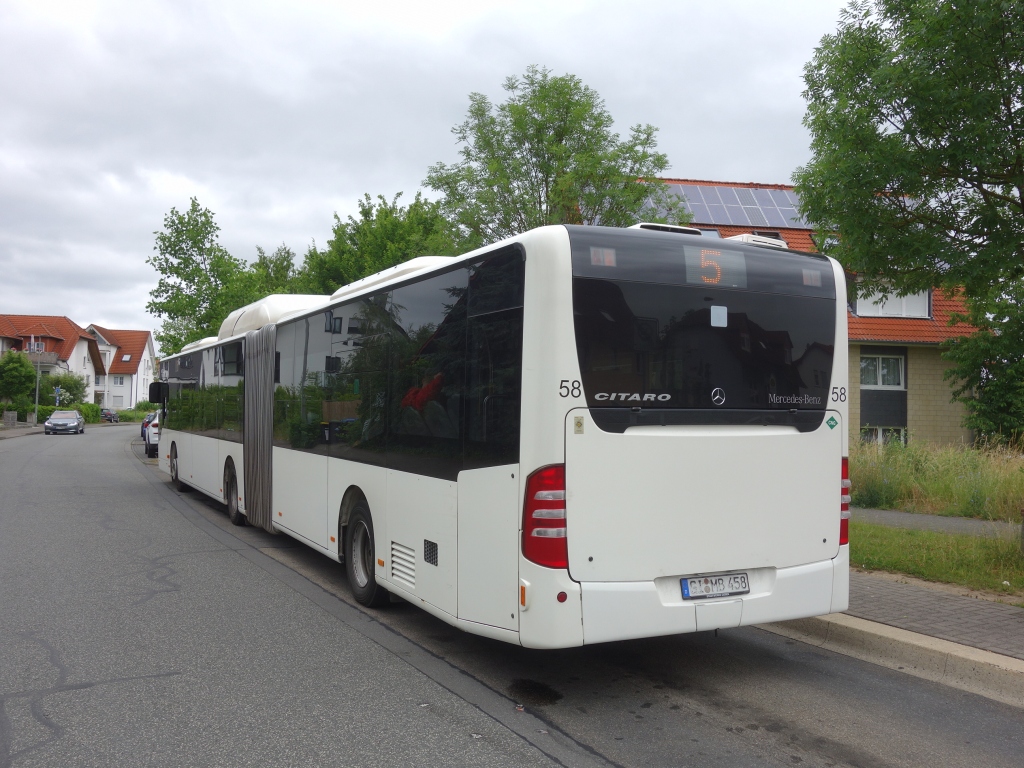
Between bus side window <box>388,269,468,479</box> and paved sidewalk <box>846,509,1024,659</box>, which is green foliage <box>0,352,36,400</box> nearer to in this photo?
bus side window <box>388,269,468,479</box>

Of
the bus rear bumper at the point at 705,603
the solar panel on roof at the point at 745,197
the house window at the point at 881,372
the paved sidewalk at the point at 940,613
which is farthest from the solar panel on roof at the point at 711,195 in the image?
the bus rear bumper at the point at 705,603

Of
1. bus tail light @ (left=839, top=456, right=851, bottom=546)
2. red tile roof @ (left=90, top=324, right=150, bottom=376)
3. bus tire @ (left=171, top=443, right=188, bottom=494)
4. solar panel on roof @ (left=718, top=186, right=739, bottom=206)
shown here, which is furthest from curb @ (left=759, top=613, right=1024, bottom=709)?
red tile roof @ (left=90, top=324, right=150, bottom=376)

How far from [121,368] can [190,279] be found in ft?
314

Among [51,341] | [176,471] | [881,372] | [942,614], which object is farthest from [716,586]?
[51,341]

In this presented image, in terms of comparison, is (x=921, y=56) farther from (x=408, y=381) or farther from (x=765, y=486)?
(x=408, y=381)

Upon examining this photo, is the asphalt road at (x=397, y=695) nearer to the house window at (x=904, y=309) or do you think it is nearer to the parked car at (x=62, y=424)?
the house window at (x=904, y=309)

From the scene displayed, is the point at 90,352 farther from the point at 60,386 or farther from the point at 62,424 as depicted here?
the point at 62,424

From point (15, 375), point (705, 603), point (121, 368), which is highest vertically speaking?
point (121, 368)

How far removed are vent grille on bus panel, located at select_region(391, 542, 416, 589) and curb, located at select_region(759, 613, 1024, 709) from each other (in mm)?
2903

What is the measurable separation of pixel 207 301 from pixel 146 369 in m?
103

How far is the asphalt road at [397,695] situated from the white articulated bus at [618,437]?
18.9 inches

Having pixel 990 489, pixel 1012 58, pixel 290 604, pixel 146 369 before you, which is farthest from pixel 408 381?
pixel 146 369

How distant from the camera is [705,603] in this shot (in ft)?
17.1

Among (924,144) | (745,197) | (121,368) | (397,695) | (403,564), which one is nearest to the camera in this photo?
(397,695)
